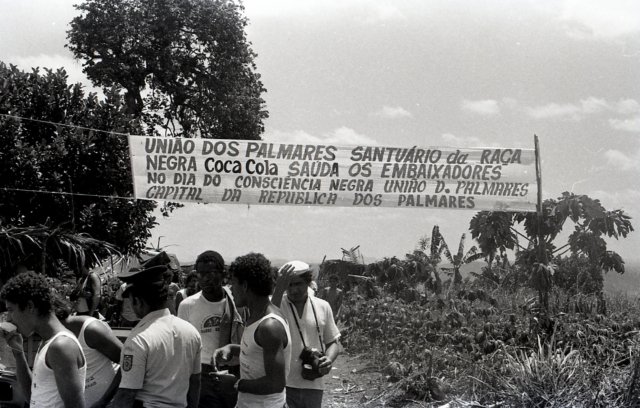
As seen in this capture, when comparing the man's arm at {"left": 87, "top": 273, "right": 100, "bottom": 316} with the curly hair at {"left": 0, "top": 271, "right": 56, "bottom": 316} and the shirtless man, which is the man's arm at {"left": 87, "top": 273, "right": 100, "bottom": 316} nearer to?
the shirtless man

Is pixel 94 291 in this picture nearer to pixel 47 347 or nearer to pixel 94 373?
pixel 94 373

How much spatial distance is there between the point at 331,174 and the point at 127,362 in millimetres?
3896

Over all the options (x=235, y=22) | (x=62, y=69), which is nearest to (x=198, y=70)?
(x=235, y=22)

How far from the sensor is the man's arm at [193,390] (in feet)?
10.6


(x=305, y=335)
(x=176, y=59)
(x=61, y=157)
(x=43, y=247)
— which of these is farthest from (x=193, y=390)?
(x=176, y=59)

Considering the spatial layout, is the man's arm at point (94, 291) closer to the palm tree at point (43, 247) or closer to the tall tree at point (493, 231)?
the palm tree at point (43, 247)

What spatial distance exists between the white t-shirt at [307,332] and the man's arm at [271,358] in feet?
2.87

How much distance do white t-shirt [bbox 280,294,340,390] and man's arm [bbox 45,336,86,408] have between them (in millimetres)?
1590

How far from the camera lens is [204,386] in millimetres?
3916

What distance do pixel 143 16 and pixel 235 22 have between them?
6.39 feet

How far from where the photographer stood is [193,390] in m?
3.26

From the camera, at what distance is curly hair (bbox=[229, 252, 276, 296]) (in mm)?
3344

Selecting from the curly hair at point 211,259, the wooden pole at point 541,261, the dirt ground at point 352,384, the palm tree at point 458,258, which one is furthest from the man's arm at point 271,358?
the palm tree at point 458,258

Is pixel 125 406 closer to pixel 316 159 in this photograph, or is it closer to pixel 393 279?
pixel 316 159
